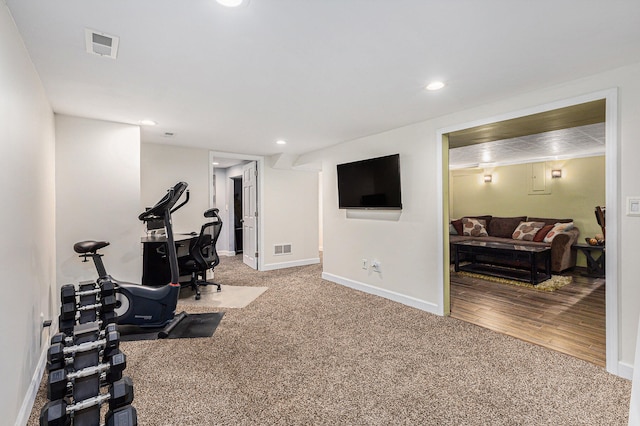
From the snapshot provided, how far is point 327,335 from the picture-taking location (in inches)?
115

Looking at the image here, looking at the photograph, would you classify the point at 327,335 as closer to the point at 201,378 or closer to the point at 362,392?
the point at 362,392

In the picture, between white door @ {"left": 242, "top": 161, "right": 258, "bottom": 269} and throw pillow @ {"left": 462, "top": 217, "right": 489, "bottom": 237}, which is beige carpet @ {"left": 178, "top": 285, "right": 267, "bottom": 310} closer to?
white door @ {"left": 242, "top": 161, "right": 258, "bottom": 269}

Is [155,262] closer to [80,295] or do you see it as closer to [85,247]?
[85,247]

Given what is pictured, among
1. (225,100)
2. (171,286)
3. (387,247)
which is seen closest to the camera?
(225,100)

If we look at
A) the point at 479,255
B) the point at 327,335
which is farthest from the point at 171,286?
the point at 479,255

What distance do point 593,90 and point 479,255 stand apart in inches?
148

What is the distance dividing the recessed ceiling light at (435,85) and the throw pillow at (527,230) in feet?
15.6

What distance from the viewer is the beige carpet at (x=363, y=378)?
5.94 ft

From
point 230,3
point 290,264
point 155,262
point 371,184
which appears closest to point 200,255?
point 155,262

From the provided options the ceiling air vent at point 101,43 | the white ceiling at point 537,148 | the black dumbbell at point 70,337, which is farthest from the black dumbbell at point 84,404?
the white ceiling at point 537,148

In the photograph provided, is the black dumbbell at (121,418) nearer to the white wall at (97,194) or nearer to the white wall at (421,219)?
the white wall at (97,194)

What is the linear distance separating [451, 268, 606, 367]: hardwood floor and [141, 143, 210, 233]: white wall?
13.4ft

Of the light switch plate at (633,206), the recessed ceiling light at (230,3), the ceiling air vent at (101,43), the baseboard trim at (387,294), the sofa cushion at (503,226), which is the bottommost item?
the baseboard trim at (387,294)

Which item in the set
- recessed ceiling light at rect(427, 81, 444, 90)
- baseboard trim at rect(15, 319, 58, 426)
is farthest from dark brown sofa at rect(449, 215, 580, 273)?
baseboard trim at rect(15, 319, 58, 426)
